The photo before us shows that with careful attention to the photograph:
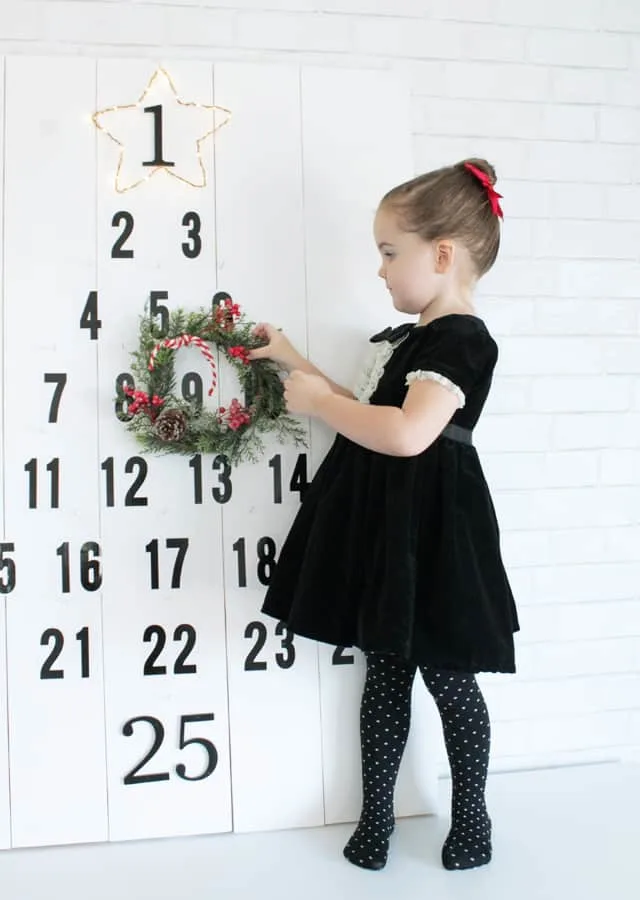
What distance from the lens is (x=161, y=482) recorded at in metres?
1.53

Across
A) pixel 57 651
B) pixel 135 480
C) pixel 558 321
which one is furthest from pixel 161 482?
pixel 558 321

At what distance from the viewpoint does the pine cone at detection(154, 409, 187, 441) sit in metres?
1.45

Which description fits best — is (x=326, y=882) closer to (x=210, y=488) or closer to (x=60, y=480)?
(x=210, y=488)

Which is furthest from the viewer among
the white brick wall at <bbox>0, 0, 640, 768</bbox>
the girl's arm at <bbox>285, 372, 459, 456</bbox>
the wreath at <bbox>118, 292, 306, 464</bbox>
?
the white brick wall at <bbox>0, 0, 640, 768</bbox>

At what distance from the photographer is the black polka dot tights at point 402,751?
139 cm

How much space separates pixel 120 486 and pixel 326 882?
2.61ft

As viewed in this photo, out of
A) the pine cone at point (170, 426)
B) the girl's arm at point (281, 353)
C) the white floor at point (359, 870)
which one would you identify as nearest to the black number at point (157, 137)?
the girl's arm at point (281, 353)

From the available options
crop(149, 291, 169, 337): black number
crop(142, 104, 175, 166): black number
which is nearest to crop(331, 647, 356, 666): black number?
crop(149, 291, 169, 337): black number

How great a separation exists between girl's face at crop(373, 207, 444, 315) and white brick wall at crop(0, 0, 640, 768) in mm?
361

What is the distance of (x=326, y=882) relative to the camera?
4.42 ft

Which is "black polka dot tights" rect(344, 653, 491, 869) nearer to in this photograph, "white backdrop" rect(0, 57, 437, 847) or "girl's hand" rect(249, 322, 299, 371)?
"white backdrop" rect(0, 57, 437, 847)

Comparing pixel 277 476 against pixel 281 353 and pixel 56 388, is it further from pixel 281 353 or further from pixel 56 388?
pixel 56 388

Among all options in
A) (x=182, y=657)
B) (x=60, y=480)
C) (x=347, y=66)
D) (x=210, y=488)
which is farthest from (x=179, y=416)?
(x=347, y=66)

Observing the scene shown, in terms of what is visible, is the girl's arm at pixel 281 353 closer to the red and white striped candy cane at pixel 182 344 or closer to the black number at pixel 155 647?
the red and white striped candy cane at pixel 182 344
